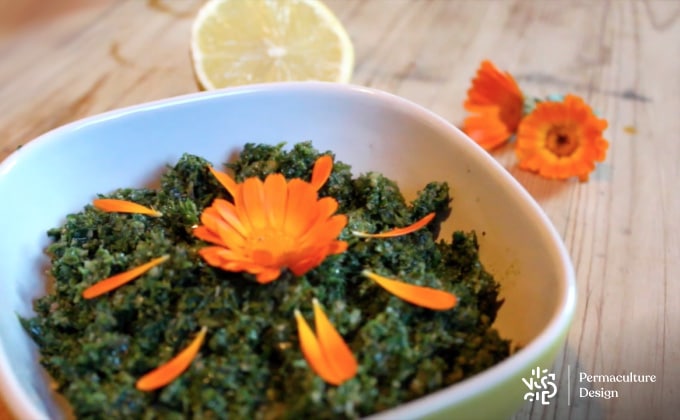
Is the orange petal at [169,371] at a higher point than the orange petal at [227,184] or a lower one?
lower

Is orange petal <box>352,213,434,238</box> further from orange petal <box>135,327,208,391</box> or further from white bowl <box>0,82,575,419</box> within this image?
orange petal <box>135,327,208,391</box>

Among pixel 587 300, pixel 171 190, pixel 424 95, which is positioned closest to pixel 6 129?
pixel 171 190

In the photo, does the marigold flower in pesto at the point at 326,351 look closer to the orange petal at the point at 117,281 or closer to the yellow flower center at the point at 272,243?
the yellow flower center at the point at 272,243

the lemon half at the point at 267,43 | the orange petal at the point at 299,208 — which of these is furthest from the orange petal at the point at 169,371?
the lemon half at the point at 267,43

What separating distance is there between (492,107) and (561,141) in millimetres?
192

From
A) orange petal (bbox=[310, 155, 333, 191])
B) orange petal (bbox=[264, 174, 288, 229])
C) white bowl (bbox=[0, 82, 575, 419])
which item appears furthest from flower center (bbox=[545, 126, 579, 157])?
orange petal (bbox=[264, 174, 288, 229])

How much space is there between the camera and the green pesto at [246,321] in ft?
2.50

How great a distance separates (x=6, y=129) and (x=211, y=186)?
78cm

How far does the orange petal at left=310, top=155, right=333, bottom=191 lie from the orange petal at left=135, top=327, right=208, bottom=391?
34cm

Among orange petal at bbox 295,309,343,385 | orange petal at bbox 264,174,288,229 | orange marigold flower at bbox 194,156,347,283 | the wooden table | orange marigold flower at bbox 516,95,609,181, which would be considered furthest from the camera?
orange marigold flower at bbox 516,95,609,181

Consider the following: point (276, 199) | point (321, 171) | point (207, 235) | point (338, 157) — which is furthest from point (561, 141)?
point (207, 235)

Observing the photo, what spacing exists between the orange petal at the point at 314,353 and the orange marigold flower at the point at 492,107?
87cm

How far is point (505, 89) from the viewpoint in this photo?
1540mm

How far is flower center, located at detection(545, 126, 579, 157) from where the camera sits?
4.73ft
